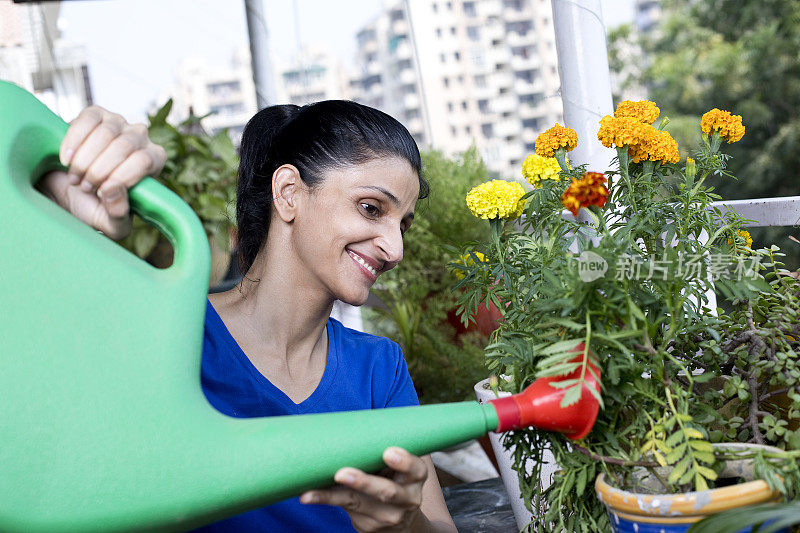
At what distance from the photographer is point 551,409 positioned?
56 centimetres

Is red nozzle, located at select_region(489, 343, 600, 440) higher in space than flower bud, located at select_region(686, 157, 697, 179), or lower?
lower

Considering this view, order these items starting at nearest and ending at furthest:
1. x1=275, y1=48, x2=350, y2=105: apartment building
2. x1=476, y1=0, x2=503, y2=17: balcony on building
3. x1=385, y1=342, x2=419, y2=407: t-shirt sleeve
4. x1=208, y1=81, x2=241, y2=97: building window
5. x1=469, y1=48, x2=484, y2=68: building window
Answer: x1=385, y1=342, x2=419, y2=407: t-shirt sleeve < x1=275, y1=48, x2=350, y2=105: apartment building < x1=469, y1=48, x2=484, y2=68: building window < x1=476, y1=0, x2=503, y2=17: balcony on building < x1=208, y1=81, x2=241, y2=97: building window

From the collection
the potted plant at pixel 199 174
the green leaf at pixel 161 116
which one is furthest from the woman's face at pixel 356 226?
the green leaf at pixel 161 116

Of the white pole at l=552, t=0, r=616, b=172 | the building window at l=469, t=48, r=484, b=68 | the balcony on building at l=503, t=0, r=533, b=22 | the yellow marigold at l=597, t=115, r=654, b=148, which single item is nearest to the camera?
the yellow marigold at l=597, t=115, r=654, b=148

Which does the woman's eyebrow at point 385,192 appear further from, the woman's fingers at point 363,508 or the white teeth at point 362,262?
the woman's fingers at point 363,508

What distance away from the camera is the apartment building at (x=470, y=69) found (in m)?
27.5

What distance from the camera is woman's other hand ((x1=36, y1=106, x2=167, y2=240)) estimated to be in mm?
614

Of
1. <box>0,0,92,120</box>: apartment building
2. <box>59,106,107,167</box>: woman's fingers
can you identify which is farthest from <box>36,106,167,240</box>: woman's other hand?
<box>0,0,92,120</box>: apartment building

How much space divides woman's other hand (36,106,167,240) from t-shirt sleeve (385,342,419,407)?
562 mm

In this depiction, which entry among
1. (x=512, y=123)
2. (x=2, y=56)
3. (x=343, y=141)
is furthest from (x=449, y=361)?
(x=512, y=123)

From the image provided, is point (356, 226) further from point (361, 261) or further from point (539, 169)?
point (539, 169)

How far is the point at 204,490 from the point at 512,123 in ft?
108

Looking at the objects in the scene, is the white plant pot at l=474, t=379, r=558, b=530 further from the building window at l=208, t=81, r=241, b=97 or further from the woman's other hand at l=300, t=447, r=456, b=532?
the building window at l=208, t=81, r=241, b=97

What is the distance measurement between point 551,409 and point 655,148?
0.34 m
